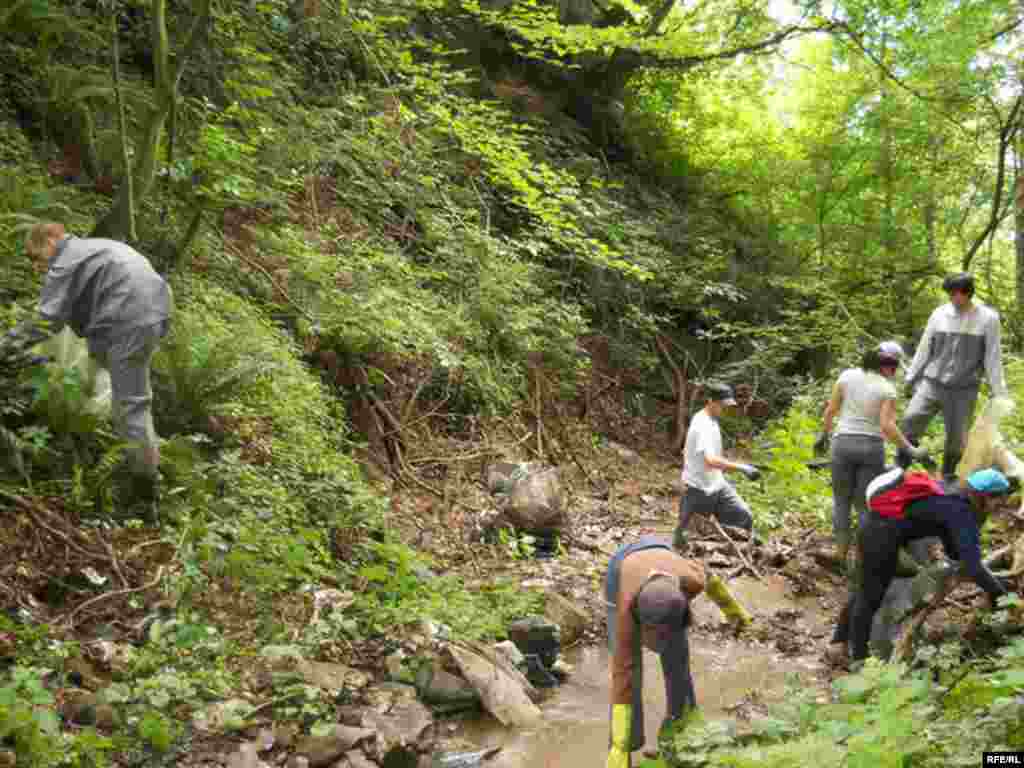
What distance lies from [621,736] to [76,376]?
4163mm

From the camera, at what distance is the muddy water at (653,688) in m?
4.82

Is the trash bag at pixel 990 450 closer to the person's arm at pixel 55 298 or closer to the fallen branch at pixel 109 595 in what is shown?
the fallen branch at pixel 109 595

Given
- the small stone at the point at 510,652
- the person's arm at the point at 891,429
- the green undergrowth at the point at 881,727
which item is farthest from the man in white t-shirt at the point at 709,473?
the green undergrowth at the point at 881,727

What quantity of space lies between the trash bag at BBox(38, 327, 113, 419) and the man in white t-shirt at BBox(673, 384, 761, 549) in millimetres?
4900

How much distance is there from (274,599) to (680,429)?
1127 cm

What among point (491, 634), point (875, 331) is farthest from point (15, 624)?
point (875, 331)

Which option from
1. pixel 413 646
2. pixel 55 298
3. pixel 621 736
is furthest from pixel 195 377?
pixel 621 736

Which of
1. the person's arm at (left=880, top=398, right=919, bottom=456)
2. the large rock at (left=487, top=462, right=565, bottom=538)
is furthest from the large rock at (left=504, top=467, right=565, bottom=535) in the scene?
the person's arm at (left=880, top=398, right=919, bottom=456)

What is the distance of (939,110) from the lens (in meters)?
13.2

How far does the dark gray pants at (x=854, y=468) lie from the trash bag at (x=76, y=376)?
19.0ft

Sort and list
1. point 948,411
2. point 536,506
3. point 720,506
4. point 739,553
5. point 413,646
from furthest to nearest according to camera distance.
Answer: point 536,506 < point 739,553 < point 720,506 < point 948,411 < point 413,646

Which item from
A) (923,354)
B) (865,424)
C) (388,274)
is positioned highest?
(923,354)

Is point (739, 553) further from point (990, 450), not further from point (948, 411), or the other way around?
point (990, 450)

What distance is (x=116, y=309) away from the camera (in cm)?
521
